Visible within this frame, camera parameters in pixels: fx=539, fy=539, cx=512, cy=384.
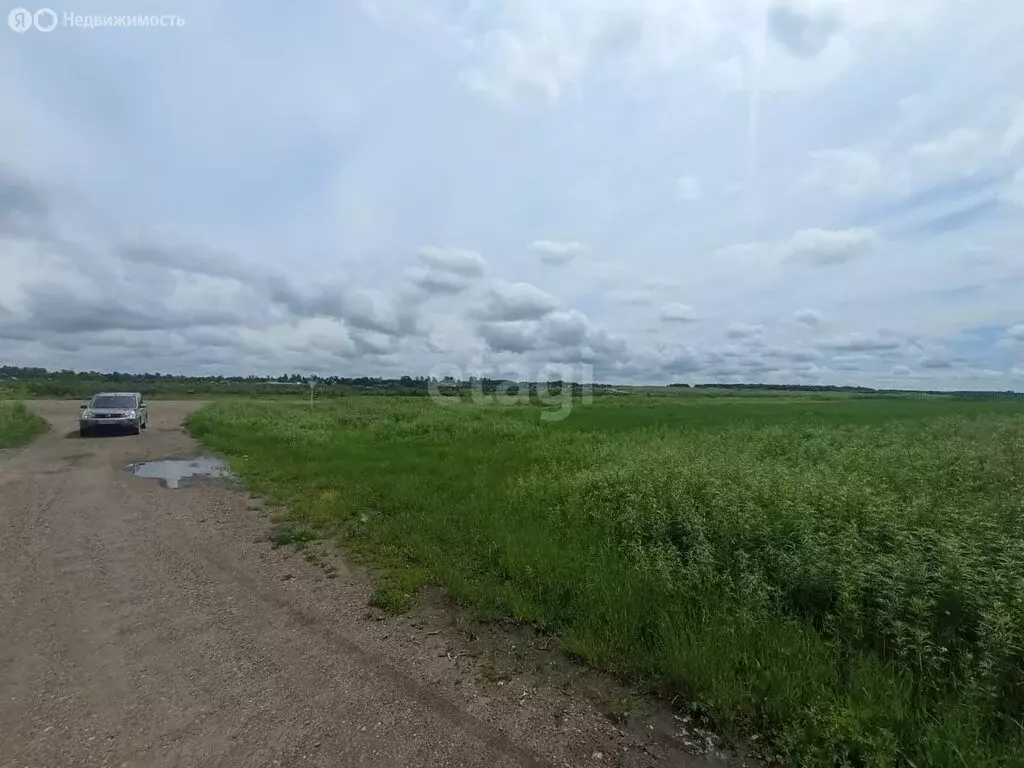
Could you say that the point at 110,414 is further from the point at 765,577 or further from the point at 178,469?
the point at 765,577

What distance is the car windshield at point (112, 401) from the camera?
71.2 feet

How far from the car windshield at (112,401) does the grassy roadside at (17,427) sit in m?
2.40

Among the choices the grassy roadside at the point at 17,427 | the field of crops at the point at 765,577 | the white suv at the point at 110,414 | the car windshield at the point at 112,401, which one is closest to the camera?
the field of crops at the point at 765,577

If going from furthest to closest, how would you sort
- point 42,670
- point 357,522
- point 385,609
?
point 357,522
point 385,609
point 42,670

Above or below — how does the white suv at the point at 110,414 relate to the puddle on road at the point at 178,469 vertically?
above

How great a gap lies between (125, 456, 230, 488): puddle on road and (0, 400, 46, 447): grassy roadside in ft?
26.3

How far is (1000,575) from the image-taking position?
4488 mm

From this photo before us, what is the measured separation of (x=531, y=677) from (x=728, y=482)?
17.7ft

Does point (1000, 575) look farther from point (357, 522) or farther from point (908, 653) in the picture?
point (357, 522)

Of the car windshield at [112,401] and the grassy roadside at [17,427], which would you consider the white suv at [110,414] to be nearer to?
the car windshield at [112,401]

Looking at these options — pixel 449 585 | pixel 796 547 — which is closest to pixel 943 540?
pixel 796 547

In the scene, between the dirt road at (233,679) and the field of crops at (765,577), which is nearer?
the dirt road at (233,679)

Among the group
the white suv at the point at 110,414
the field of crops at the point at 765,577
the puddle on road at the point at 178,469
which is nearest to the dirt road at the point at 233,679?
the field of crops at the point at 765,577

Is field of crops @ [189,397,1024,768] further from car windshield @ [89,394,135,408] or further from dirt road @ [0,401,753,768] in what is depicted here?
car windshield @ [89,394,135,408]
